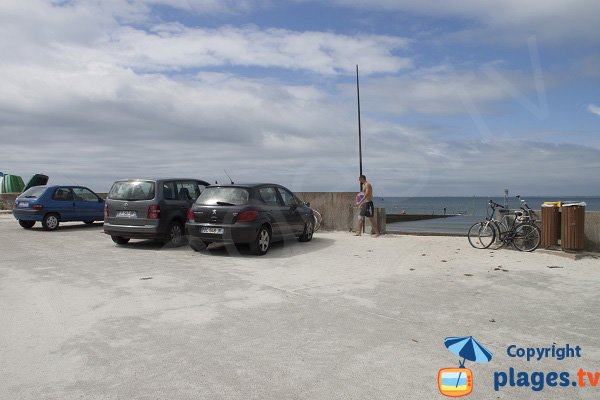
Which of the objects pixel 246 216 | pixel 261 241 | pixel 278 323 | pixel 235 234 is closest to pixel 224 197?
pixel 246 216

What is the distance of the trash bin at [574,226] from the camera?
10414 mm

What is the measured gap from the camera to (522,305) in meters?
6.44

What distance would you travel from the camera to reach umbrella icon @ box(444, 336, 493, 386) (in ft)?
14.7

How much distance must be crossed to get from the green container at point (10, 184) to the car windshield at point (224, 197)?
28398 mm

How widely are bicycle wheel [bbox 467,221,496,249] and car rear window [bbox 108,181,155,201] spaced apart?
7967 mm

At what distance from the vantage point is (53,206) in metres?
16.7

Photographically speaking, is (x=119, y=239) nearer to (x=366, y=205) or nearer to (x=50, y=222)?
(x=50, y=222)

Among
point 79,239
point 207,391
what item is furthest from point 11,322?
point 79,239

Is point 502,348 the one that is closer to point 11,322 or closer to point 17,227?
point 11,322

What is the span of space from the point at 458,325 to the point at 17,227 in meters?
17.5

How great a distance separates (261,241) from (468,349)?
670 cm

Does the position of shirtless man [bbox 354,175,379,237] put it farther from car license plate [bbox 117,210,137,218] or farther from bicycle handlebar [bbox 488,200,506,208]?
car license plate [bbox 117,210,137,218]

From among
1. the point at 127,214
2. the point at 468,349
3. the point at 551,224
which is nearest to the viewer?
the point at 468,349

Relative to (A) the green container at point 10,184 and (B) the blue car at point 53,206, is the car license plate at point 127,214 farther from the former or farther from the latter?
(A) the green container at point 10,184
